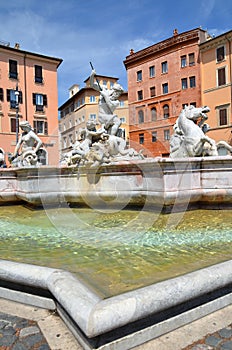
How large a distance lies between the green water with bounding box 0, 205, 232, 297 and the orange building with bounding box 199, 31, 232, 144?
24.4 metres

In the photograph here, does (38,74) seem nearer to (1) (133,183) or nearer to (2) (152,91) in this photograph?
(2) (152,91)

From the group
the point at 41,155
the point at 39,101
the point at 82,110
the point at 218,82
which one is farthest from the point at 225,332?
the point at 82,110

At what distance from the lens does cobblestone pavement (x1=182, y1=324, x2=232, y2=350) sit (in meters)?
1.71

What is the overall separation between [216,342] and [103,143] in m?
5.33

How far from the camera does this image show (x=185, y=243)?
344 centimetres

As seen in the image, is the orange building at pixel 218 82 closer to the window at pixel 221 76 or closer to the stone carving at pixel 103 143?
the window at pixel 221 76

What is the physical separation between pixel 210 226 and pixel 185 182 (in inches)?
34.0

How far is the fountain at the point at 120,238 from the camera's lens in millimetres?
1761

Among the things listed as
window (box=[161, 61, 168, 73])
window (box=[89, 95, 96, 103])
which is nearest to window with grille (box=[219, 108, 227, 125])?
window (box=[161, 61, 168, 73])

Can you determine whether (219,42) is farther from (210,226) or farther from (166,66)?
(210,226)

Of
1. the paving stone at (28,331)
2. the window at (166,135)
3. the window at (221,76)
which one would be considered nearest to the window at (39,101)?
the window at (166,135)

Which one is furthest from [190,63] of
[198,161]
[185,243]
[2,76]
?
[185,243]

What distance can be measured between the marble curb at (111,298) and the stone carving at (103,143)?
3.36m

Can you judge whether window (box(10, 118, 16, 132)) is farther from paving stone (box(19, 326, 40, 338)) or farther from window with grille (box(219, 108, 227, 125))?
paving stone (box(19, 326, 40, 338))
